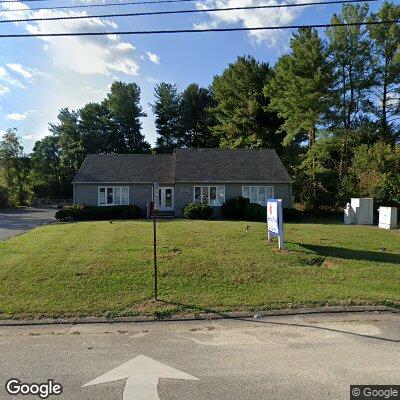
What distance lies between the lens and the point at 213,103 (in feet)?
193

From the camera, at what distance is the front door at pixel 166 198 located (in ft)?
97.1

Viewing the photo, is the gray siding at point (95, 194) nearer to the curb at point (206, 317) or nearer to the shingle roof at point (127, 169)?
the shingle roof at point (127, 169)

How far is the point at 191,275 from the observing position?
985 cm

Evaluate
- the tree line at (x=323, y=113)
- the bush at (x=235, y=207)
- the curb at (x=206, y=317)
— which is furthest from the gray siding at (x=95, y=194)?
the curb at (x=206, y=317)

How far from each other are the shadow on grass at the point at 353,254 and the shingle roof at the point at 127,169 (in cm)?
1810

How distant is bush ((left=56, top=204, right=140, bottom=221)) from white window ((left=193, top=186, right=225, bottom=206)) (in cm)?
447

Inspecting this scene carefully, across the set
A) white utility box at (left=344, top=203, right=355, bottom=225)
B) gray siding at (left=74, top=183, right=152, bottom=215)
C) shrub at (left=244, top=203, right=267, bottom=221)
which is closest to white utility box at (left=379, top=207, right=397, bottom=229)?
white utility box at (left=344, top=203, right=355, bottom=225)

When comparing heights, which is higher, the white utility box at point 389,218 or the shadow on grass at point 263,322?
the white utility box at point 389,218

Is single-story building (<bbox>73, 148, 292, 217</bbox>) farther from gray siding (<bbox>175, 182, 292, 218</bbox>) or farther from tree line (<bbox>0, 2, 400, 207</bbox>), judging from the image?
tree line (<bbox>0, 2, 400, 207</bbox>)

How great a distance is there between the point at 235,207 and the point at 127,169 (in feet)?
31.8

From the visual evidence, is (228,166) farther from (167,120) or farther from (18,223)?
(167,120)

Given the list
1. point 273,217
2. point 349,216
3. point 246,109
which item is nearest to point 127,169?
point 349,216

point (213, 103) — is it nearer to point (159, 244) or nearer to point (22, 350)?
point (159, 244)

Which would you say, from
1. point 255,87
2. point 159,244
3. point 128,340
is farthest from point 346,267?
point 255,87
